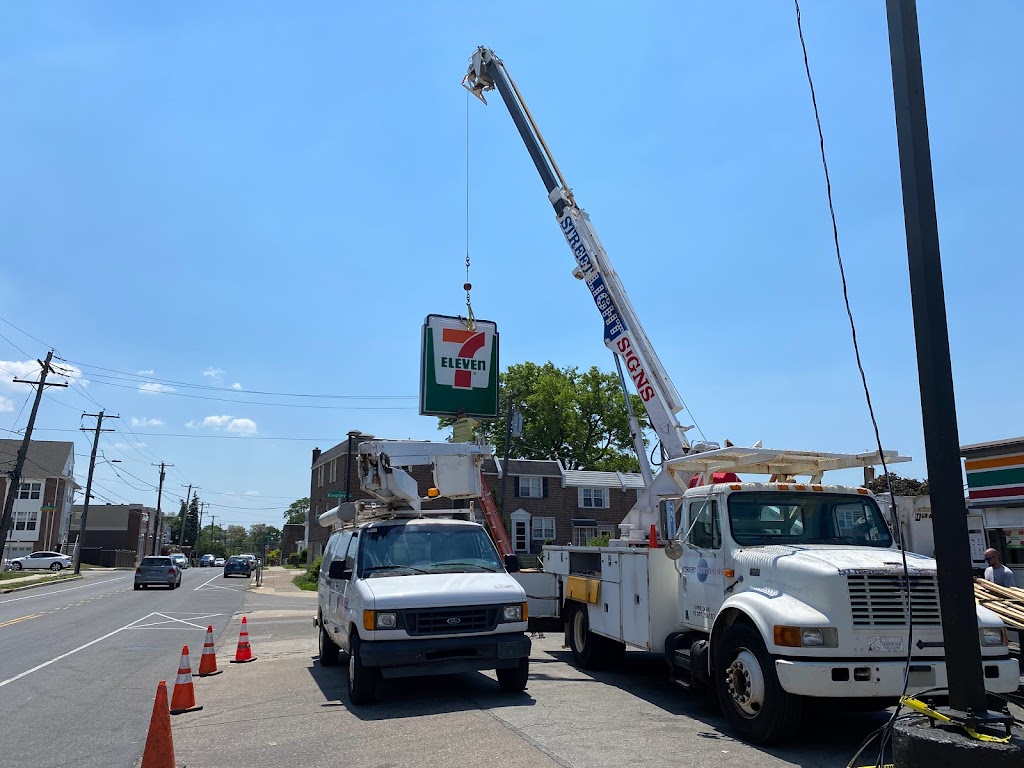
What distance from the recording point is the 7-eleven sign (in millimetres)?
15234

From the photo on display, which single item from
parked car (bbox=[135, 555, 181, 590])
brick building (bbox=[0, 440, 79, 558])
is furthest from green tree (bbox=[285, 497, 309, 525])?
parked car (bbox=[135, 555, 181, 590])

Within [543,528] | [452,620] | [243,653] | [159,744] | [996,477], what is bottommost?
[243,653]

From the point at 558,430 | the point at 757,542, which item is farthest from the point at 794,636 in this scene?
the point at 558,430

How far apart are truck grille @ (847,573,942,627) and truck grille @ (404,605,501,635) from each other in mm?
3781

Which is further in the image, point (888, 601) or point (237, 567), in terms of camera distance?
point (237, 567)

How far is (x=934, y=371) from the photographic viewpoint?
3.88 m

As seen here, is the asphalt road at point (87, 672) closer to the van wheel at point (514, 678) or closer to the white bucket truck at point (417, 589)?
the white bucket truck at point (417, 589)

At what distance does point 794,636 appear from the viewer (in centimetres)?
620

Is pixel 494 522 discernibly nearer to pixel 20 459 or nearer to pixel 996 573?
pixel 996 573

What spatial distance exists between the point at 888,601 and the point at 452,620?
424 cm

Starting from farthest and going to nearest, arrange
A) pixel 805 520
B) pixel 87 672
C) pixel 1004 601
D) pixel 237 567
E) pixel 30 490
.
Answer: pixel 30 490, pixel 237 567, pixel 87 672, pixel 1004 601, pixel 805 520

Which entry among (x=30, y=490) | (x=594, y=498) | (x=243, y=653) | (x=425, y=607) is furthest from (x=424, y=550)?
(x=30, y=490)

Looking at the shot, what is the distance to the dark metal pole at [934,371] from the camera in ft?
12.1

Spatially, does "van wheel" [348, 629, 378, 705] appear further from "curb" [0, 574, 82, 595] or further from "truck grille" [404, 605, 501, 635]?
"curb" [0, 574, 82, 595]
